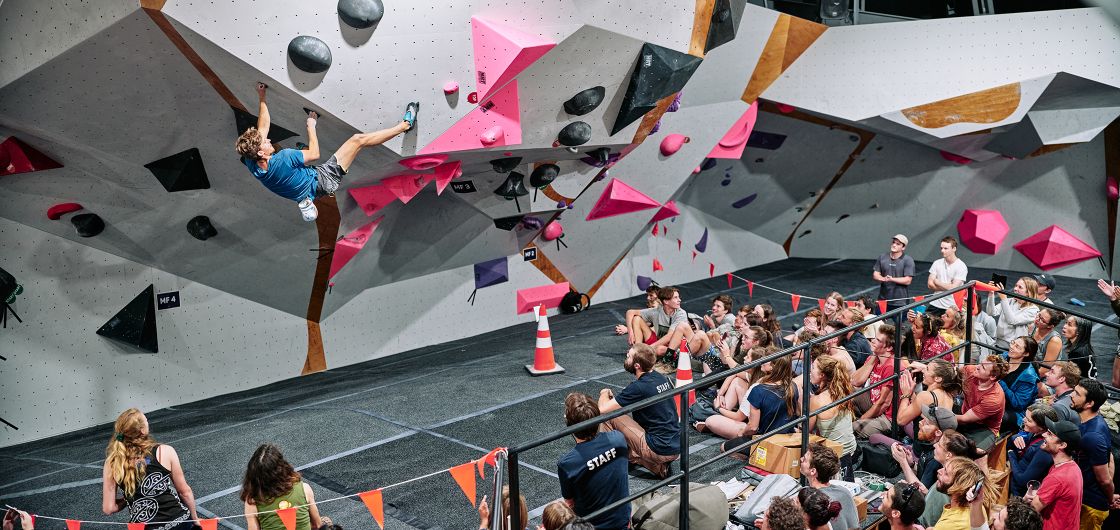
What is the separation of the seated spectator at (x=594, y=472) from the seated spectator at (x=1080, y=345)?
4.11m

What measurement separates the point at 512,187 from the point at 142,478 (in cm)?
523

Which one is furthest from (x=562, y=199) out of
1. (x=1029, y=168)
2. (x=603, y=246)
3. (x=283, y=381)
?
(x=1029, y=168)

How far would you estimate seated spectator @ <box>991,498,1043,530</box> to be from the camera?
4.39m

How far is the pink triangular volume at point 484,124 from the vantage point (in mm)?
7293

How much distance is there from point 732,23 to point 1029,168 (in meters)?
6.75

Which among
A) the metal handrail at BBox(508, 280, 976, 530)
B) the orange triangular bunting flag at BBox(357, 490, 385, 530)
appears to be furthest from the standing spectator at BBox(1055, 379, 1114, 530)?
the orange triangular bunting flag at BBox(357, 490, 385, 530)

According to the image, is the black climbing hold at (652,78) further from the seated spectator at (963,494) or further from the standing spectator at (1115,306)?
the seated spectator at (963,494)

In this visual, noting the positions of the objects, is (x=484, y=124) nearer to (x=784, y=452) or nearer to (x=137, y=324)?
(x=784, y=452)

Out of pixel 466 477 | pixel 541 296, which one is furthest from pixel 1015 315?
pixel 541 296

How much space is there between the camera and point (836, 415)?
633 cm

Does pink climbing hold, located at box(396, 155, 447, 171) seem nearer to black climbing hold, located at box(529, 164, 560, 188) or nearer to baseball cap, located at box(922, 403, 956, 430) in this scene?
black climbing hold, located at box(529, 164, 560, 188)

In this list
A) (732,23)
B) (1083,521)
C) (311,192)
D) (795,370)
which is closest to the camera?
(1083,521)

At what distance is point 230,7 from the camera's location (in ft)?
19.2

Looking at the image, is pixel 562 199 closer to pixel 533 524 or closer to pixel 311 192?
pixel 311 192
